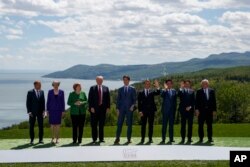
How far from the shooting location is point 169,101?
1450 cm

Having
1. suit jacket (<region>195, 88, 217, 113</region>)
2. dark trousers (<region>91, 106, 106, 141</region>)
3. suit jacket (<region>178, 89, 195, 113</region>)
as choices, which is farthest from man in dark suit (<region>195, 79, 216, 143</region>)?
dark trousers (<region>91, 106, 106, 141</region>)

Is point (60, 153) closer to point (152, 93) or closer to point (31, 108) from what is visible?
point (31, 108)

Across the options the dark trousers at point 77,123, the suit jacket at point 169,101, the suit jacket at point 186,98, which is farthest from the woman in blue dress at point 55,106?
the suit jacket at point 186,98

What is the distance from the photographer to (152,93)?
14375 millimetres

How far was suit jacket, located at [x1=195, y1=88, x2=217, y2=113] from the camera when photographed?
14609mm

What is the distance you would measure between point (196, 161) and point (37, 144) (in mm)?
5749

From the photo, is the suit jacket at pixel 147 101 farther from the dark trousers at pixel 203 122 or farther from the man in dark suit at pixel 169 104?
the dark trousers at pixel 203 122

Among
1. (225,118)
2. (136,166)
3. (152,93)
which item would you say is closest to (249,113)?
(225,118)

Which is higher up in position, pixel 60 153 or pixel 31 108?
pixel 31 108

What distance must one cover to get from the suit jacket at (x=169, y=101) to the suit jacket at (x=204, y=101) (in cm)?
79

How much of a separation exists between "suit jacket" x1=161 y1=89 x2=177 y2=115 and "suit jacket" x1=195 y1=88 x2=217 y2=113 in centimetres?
79

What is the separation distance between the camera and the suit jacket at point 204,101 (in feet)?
47.9

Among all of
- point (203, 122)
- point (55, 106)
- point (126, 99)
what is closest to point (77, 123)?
point (55, 106)

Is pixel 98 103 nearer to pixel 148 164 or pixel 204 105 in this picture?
pixel 204 105
